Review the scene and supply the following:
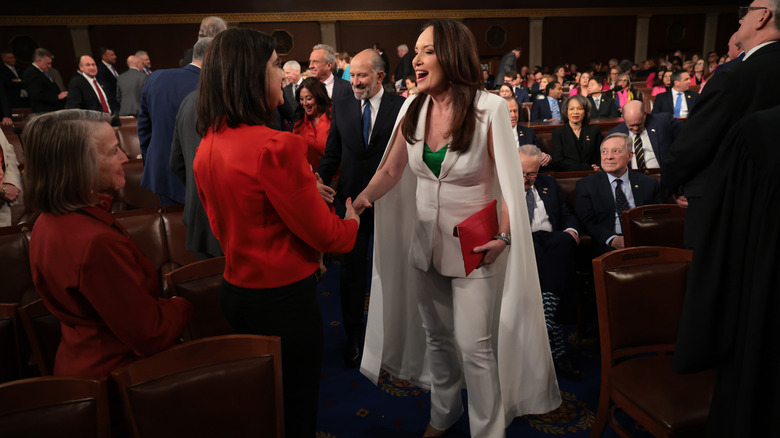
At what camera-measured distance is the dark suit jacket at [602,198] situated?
3.12 m

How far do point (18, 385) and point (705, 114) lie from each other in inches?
94.9

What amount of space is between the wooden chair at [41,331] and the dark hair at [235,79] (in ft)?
3.15

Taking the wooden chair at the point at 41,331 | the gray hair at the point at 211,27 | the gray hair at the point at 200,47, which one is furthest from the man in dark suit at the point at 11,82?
the wooden chair at the point at 41,331

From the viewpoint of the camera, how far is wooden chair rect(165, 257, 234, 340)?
1.93 meters

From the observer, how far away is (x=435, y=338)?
2.12m

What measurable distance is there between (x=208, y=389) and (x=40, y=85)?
760 centimetres

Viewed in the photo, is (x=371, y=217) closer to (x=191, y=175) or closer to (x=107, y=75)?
(x=191, y=175)

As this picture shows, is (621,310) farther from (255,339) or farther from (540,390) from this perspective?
(255,339)

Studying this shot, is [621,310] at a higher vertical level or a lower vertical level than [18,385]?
lower

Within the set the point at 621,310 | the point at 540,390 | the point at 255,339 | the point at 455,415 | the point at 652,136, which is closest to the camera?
the point at 255,339

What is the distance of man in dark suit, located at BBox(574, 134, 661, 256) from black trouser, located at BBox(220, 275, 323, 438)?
2.11 m

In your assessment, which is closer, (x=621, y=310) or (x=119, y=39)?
(x=621, y=310)

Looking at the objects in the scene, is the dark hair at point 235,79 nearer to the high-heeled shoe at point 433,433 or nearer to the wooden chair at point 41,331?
the wooden chair at point 41,331

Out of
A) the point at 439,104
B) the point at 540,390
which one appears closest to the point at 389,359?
the point at 540,390
